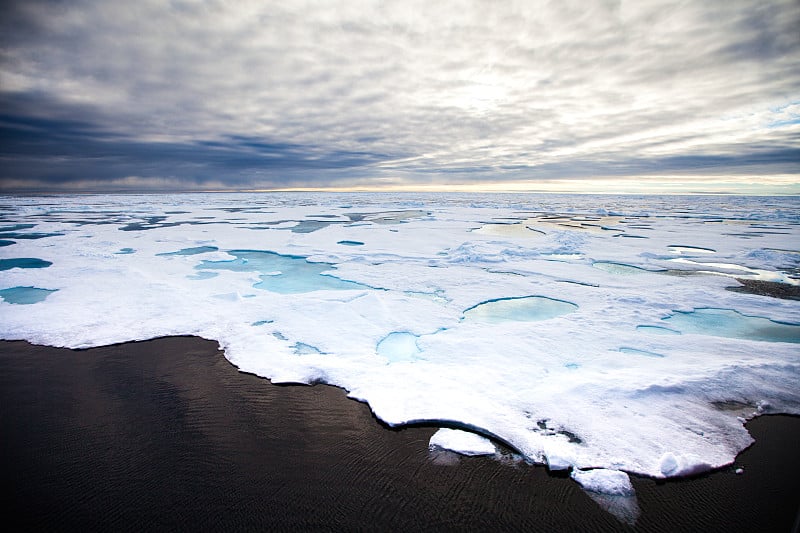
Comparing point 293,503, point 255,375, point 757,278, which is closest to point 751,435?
point 293,503

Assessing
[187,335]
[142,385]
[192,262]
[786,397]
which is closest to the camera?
[786,397]

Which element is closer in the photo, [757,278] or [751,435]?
[751,435]

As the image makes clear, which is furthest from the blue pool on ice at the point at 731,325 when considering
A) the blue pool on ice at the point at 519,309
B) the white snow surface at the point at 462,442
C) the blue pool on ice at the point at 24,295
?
the blue pool on ice at the point at 24,295

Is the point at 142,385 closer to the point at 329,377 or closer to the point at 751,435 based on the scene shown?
the point at 329,377

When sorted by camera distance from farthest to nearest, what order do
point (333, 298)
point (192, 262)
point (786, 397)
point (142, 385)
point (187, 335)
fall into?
point (192, 262) < point (333, 298) < point (187, 335) < point (142, 385) < point (786, 397)

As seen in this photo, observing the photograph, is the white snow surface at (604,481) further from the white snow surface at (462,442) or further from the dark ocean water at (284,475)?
the white snow surface at (462,442)

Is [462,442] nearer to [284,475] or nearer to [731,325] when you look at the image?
[284,475]

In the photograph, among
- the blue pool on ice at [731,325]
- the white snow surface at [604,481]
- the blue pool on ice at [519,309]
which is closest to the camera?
the white snow surface at [604,481]
